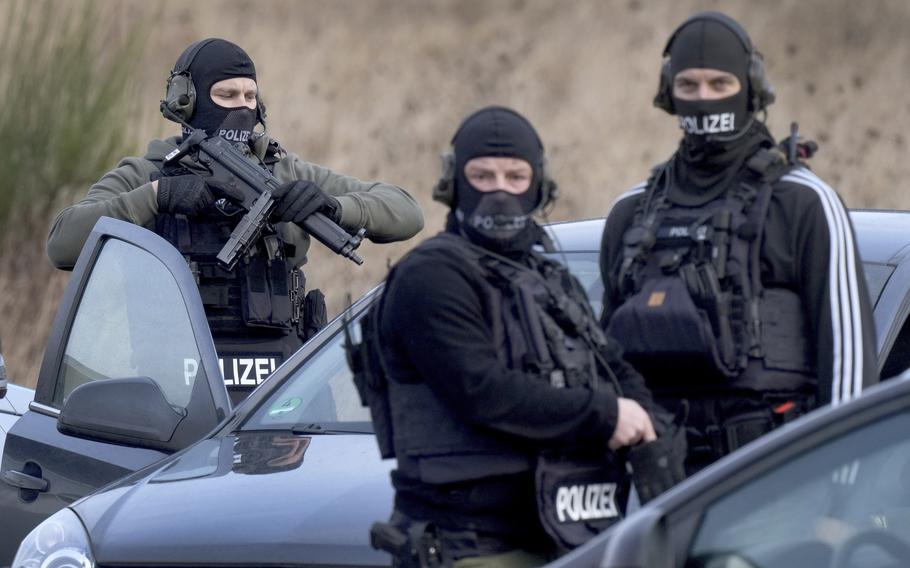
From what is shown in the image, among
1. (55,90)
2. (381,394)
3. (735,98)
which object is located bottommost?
(381,394)

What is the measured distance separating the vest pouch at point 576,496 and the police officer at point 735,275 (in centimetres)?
35

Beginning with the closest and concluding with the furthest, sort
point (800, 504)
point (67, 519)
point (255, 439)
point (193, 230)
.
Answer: point (800, 504)
point (67, 519)
point (255, 439)
point (193, 230)

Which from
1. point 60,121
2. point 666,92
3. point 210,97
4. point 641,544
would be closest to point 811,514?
point 641,544

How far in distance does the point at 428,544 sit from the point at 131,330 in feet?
6.15

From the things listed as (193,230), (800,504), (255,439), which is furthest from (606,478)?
(193,230)

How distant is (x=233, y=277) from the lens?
17.7ft

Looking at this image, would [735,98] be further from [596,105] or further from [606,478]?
[596,105]

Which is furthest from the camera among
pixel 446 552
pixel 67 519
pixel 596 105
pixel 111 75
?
pixel 596 105

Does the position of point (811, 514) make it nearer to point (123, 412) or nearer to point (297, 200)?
point (123, 412)

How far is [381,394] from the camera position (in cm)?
324

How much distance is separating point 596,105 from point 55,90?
8074 mm

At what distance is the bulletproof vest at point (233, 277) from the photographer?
Answer: 535 cm

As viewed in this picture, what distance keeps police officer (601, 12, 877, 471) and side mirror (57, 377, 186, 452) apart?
129 centimetres

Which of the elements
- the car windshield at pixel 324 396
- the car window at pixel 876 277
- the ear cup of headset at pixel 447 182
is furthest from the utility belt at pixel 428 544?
the car window at pixel 876 277
